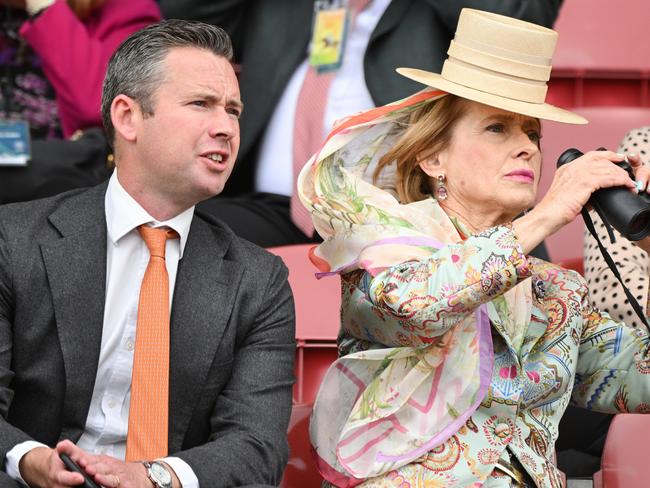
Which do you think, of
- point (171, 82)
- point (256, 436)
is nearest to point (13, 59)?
point (171, 82)

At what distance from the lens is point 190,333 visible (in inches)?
103

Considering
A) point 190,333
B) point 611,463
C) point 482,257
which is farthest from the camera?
point 611,463

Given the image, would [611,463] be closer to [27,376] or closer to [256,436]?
[256,436]

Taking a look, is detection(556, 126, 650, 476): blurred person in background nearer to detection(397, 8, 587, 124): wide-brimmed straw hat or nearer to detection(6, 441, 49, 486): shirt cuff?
detection(397, 8, 587, 124): wide-brimmed straw hat

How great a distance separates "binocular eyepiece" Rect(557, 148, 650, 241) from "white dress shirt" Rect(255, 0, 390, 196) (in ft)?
5.24

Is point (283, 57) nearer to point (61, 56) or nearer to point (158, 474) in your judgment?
point (61, 56)

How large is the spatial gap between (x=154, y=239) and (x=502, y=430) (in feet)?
2.40

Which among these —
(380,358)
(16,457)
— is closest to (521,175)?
(380,358)

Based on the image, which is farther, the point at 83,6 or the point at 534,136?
the point at 83,6

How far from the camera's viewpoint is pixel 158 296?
8.49 ft

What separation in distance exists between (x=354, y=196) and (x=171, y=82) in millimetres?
408

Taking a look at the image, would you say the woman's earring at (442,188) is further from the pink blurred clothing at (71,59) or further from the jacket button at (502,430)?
the pink blurred clothing at (71,59)

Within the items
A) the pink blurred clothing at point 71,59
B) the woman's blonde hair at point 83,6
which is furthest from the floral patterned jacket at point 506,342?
the woman's blonde hair at point 83,6

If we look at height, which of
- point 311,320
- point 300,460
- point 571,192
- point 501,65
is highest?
point 501,65
